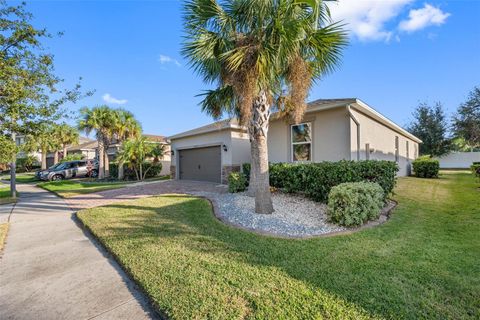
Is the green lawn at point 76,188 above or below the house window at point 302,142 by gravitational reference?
below

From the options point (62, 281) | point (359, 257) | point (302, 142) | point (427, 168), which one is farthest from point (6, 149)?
point (427, 168)

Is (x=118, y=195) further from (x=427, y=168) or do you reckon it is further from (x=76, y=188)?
(x=427, y=168)

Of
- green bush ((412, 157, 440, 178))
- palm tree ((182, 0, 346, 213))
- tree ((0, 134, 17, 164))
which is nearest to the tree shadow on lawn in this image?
palm tree ((182, 0, 346, 213))

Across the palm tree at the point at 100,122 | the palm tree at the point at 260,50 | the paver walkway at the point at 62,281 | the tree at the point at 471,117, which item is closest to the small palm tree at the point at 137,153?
the palm tree at the point at 100,122

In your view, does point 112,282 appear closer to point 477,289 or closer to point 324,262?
point 324,262

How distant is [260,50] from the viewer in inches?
212

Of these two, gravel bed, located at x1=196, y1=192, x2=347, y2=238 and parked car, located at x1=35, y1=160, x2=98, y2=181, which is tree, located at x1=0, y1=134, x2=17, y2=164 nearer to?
gravel bed, located at x1=196, y1=192, x2=347, y2=238

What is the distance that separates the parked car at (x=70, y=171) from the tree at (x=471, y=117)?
3379cm

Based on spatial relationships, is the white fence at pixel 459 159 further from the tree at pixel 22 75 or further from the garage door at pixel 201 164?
the tree at pixel 22 75

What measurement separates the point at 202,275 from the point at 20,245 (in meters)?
4.47

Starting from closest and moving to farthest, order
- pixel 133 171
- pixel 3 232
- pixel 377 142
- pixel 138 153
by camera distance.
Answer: pixel 3 232
pixel 377 142
pixel 138 153
pixel 133 171

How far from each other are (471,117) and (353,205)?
2366 cm

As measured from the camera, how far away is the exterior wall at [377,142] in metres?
9.55

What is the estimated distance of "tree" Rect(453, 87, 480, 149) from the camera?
19527 mm
